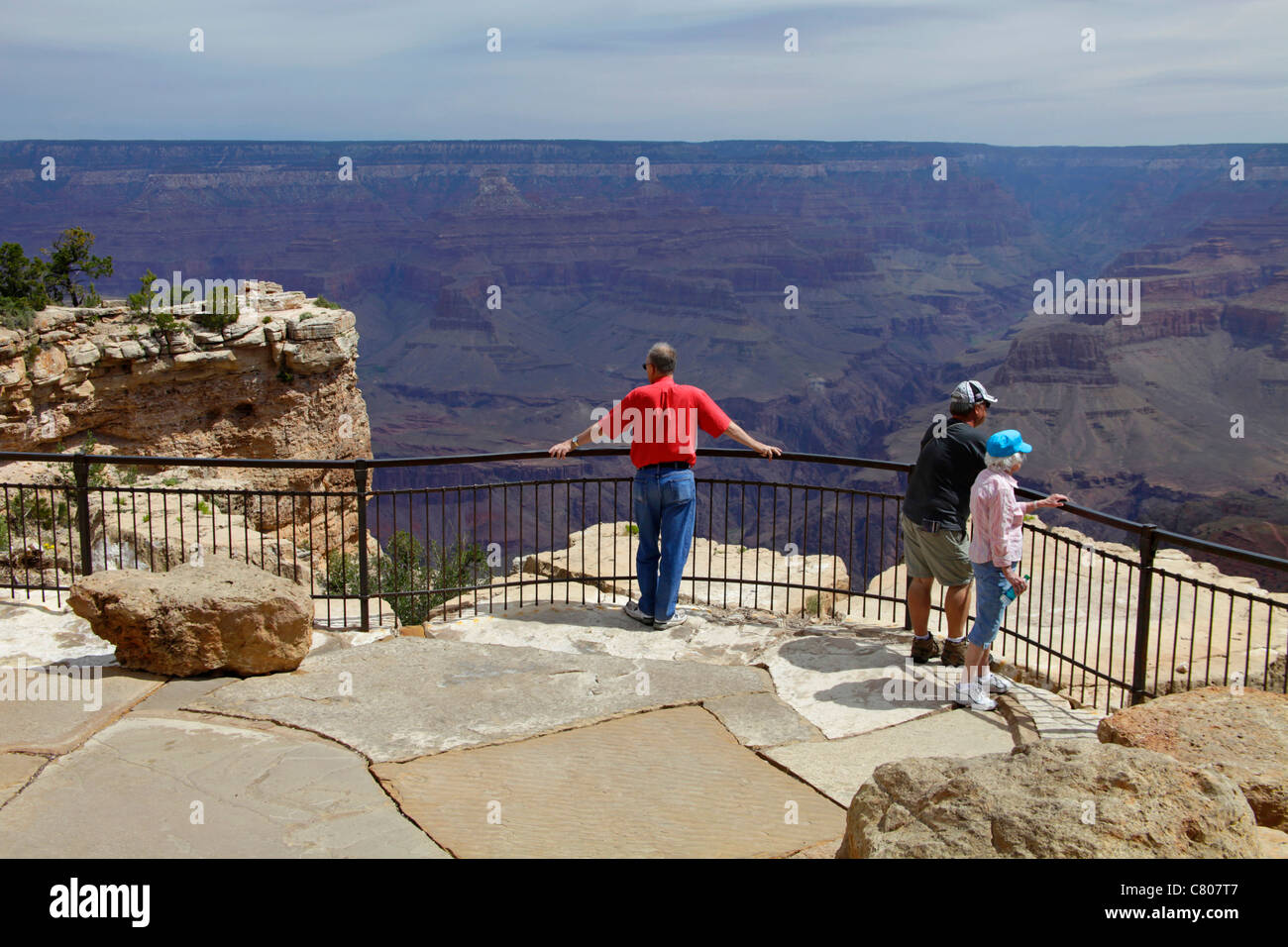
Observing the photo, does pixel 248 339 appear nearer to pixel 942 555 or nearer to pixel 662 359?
pixel 662 359

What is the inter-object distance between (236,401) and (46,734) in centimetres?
2247

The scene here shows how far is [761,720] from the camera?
5.61m

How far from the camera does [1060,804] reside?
3129 mm

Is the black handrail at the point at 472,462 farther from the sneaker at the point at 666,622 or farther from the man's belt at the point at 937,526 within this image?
the sneaker at the point at 666,622

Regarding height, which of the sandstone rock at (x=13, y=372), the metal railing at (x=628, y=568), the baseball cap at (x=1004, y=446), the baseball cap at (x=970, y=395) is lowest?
the metal railing at (x=628, y=568)

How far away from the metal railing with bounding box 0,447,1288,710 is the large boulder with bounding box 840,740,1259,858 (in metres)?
2.34

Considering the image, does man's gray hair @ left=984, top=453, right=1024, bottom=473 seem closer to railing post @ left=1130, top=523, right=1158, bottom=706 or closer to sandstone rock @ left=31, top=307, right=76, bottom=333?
railing post @ left=1130, top=523, right=1158, bottom=706

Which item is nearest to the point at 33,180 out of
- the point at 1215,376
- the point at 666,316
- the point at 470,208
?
the point at 470,208

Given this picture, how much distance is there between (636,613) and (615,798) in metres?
2.98

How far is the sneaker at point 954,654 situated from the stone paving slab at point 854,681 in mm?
43

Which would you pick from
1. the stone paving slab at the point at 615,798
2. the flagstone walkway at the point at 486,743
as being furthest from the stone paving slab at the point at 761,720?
the stone paving slab at the point at 615,798

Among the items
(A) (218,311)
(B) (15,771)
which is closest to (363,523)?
(B) (15,771)

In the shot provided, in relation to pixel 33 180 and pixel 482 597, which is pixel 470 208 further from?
pixel 482 597

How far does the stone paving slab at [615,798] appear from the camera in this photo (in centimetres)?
420
